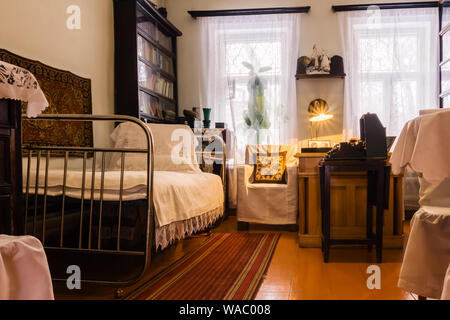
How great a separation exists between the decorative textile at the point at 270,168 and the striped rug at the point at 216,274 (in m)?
0.92

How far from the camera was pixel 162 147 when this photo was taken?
355 centimetres

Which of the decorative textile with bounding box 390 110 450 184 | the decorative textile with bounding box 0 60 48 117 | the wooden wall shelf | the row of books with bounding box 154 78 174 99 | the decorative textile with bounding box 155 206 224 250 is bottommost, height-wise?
the decorative textile with bounding box 155 206 224 250

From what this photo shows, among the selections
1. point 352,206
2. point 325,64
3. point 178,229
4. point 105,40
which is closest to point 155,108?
point 105,40

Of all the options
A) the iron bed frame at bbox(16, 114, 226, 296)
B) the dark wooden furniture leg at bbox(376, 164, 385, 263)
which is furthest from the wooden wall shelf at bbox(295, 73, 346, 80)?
A: the iron bed frame at bbox(16, 114, 226, 296)

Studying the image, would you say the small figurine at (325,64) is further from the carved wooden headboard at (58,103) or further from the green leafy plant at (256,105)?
the carved wooden headboard at (58,103)

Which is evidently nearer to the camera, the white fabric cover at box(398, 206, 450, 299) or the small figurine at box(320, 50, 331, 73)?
the white fabric cover at box(398, 206, 450, 299)

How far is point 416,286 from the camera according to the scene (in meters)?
1.70

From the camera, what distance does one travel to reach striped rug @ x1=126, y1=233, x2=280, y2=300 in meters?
2.03

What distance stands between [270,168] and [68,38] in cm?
238

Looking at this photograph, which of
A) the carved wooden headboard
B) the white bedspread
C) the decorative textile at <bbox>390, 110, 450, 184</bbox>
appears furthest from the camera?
the carved wooden headboard

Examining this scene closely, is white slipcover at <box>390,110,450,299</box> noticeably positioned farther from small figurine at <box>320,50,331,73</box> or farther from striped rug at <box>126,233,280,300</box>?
small figurine at <box>320,50,331,73</box>

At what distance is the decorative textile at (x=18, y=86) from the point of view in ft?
4.33

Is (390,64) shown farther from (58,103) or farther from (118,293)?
(118,293)

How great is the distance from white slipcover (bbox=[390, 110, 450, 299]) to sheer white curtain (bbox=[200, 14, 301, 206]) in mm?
3461
